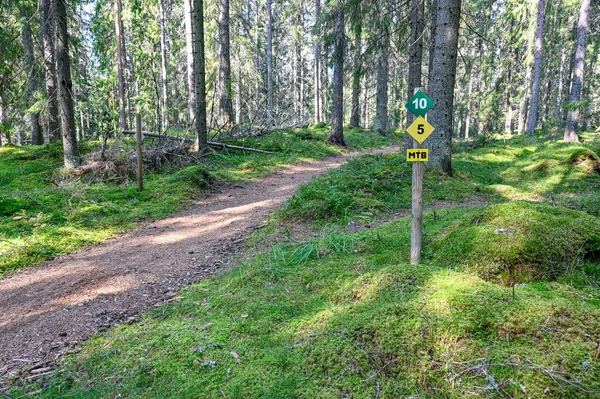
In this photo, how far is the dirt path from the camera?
368 centimetres

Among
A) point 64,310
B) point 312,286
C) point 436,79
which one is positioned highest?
point 436,79

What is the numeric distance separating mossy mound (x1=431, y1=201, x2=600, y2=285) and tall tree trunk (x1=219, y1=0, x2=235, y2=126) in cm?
1280

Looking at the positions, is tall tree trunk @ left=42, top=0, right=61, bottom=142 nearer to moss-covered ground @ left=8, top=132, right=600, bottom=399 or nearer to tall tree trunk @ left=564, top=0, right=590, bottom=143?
moss-covered ground @ left=8, top=132, right=600, bottom=399

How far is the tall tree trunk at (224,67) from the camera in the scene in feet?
49.8

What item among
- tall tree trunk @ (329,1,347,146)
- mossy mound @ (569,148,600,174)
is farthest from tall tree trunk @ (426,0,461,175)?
tall tree trunk @ (329,1,347,146)

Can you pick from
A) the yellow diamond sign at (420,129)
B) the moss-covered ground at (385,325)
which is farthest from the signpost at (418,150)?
the moss-covered ground at (385,325)

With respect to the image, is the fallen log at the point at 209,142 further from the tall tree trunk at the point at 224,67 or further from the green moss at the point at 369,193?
the green moss at the point at 369,193

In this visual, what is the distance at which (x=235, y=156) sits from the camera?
43.9ft

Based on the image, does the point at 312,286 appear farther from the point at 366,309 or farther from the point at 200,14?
the point at 200,14

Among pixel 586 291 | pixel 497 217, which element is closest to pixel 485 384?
pixel 586 291

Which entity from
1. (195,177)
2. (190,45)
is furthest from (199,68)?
(195,177)

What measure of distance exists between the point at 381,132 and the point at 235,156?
512 inches

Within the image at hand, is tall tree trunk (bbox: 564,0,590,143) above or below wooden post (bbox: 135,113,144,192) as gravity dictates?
above

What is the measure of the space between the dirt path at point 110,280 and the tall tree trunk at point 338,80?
27.9 feet
